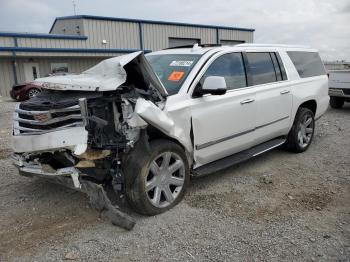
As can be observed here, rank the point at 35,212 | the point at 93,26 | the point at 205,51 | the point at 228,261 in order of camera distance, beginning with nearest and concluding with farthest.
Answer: the point at 228,261 < the point at 35,212 < the point at 205,51 < the point at 93,26

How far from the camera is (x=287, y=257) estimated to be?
10.1 feet

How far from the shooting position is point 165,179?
3893mm

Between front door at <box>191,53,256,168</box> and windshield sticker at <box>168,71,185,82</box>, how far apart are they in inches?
10.3

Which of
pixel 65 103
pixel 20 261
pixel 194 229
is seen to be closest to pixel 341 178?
pixel 194 229

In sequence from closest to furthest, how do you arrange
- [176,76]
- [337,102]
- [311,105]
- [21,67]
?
[176,76], [311,105], [337,102], [21,67]

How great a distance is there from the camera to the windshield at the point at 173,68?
4215 millimetres

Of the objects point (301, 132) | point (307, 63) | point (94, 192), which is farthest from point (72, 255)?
point (307, 63)

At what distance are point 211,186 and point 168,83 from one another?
1526mm

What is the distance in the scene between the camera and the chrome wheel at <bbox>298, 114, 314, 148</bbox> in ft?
20.4

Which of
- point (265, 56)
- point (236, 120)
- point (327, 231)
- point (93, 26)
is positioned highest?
point (93, 26)

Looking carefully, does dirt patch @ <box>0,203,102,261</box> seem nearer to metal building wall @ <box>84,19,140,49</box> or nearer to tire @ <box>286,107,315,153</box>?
tire @ <box>286,107,315,153</box>

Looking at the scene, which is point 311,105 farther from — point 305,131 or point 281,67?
point 281,67

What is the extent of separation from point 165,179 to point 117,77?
123 cm

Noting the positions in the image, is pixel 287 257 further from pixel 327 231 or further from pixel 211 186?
pixel 211 186
